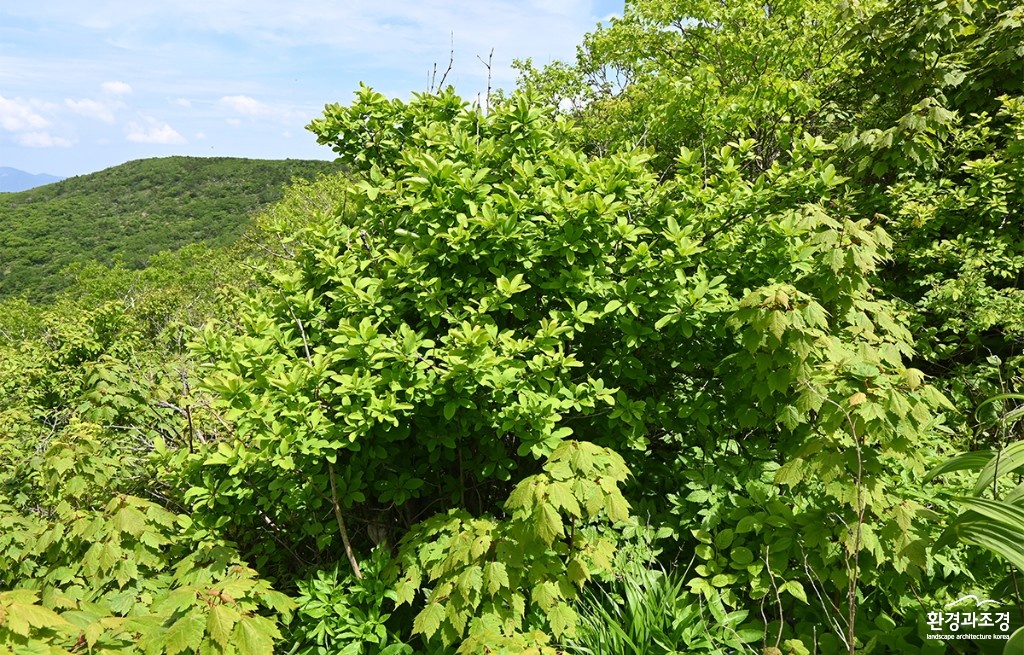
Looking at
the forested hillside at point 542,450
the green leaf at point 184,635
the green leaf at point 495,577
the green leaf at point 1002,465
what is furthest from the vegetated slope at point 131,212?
the green leaf at point 1002,465

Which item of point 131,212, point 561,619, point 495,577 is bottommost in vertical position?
point 561,619

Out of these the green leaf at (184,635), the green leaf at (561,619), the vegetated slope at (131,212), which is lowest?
the green leaf at (561,619)

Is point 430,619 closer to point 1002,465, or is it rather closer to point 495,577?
point 495,577

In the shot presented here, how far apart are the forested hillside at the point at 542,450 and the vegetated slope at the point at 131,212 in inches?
2110

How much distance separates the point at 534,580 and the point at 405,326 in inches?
49.9

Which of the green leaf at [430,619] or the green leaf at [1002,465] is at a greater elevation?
the green leaf at [1002,465]

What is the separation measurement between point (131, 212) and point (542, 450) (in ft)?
271

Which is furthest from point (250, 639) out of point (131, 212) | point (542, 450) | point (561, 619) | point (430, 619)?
point (131, 212)

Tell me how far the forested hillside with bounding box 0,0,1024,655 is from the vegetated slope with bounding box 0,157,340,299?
53.6 meters

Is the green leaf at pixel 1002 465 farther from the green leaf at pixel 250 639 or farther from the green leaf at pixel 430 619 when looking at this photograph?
the green leaf at pixel 250 639

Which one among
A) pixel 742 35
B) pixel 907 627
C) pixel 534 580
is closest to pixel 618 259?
pixel 534 580

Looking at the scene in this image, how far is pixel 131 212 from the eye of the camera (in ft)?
232

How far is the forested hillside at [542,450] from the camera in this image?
7.93 ft

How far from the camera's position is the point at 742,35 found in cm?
821
